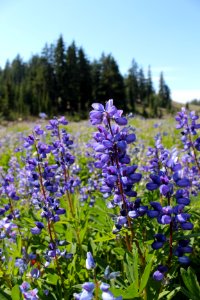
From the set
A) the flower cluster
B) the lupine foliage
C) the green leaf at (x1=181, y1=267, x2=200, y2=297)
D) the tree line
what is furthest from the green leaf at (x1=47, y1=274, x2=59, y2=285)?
the tree line

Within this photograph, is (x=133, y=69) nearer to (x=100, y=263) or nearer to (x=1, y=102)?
(x=1, y=102)

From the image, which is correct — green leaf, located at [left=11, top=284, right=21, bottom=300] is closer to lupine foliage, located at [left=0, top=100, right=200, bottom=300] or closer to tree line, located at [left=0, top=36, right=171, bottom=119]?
lupine foliage, located at [left=0, top=100, right=200, bottom=300]

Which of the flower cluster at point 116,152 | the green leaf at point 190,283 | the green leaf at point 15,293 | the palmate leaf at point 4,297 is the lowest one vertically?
the palmate leaf at point 4,297

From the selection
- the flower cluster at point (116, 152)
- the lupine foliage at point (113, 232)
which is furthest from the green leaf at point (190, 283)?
the flower cluster at point (116, 152)

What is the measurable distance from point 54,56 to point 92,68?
8.07 meters

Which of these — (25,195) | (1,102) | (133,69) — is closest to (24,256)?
(25,195)

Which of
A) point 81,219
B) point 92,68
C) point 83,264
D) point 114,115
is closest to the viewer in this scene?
point 114,115

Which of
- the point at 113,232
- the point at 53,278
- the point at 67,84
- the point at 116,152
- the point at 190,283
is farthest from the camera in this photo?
the point at 67,84

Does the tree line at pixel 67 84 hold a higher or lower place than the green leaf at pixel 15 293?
higher

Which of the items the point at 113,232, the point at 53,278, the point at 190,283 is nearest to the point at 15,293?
the point at 53,278

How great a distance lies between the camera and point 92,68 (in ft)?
226

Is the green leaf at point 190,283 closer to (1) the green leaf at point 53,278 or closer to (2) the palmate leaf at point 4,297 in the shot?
(1) the green leaf at point 53,278

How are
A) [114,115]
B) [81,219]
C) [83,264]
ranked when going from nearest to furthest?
[114,115]
[83,264]
[81,219]

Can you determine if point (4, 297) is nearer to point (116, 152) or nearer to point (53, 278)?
point (53, 278)
